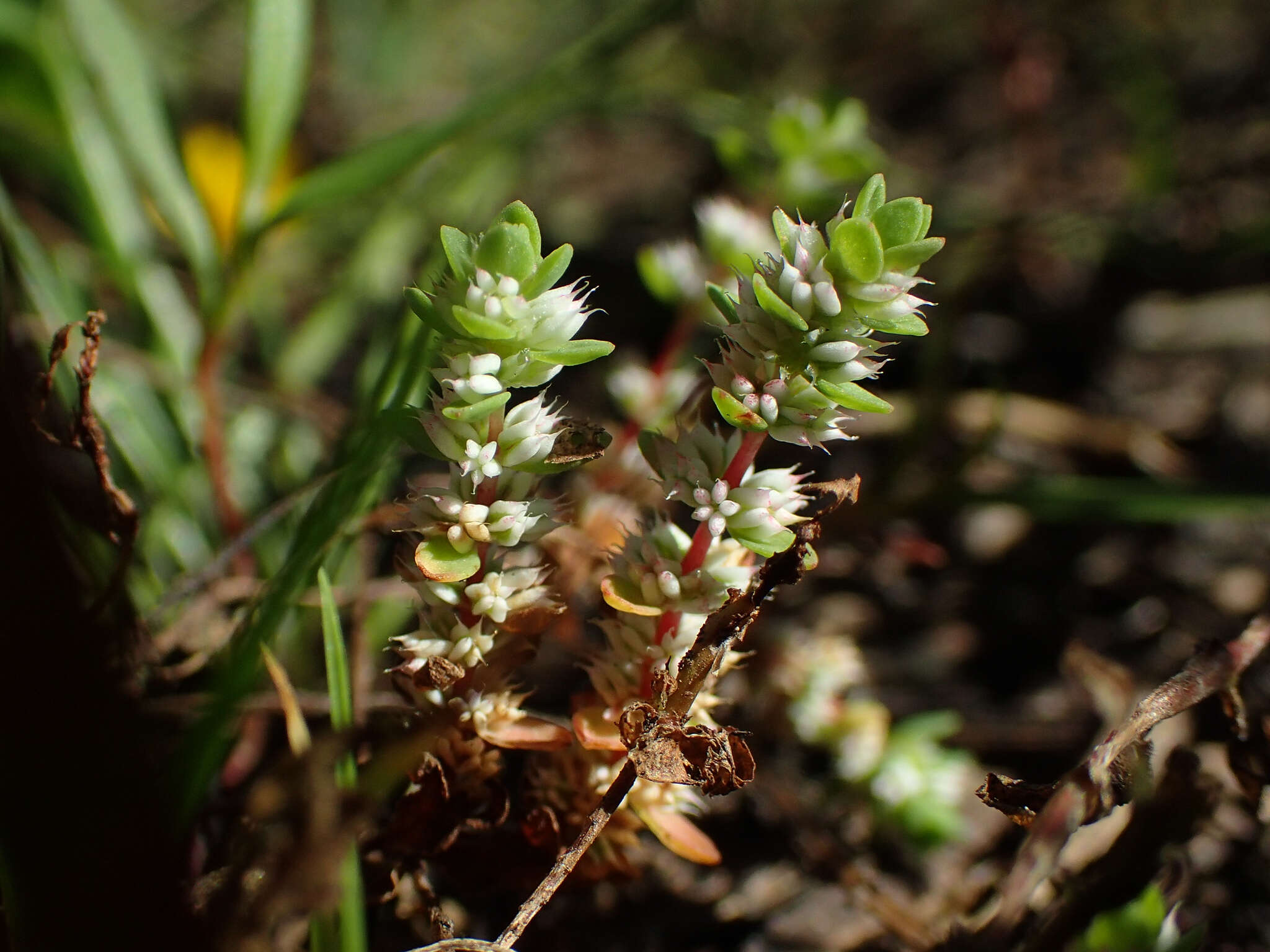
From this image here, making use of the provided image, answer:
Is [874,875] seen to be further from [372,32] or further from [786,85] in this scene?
[372,32]

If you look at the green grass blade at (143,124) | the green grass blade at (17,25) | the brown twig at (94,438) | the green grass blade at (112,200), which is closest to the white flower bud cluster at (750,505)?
the brown twig at (94,438)

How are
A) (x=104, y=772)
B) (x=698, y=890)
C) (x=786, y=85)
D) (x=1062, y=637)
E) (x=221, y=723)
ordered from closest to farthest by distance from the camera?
(x=104, y=772), (x=221, y=723), (x=698, y=890), (x=1062, y=637), (x=786, y=85)

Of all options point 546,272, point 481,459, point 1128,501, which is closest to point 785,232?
point 546,272

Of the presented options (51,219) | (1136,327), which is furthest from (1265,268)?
(51,219)

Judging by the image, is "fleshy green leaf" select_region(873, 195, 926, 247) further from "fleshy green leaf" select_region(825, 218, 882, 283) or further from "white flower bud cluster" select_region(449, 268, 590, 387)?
"white flower bud cluster" select_region(449, 268, 590, 387)

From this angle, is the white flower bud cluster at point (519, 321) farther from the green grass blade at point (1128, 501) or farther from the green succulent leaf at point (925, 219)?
the green grass blade at point (1128, 501)

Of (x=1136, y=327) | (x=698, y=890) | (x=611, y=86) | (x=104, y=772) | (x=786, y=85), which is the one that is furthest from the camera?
(x=786, y=85)

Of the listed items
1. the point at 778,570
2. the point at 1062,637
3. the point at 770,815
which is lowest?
the point at 1062,637
